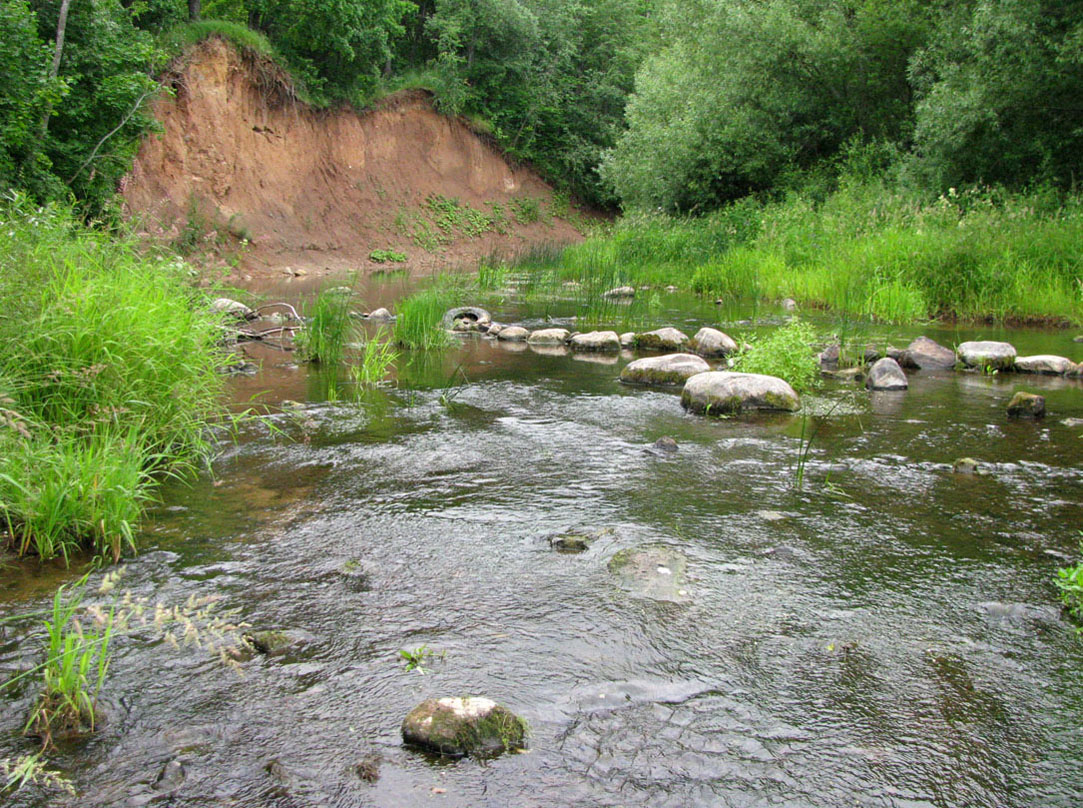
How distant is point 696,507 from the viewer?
194 inches

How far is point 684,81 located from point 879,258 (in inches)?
527

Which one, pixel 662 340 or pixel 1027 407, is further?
pixel 662 340

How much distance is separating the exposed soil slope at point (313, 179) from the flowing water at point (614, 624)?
16.3 metres

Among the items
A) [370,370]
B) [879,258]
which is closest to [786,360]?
[370,370]

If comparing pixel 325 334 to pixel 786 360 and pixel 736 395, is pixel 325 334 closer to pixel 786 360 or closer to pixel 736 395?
pixel 736 395

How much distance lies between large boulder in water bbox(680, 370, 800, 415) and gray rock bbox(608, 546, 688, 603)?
338cm

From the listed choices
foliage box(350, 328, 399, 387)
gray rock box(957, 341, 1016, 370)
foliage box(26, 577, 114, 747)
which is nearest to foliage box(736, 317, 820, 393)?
gray rock box(957, 341, 1016, 370)

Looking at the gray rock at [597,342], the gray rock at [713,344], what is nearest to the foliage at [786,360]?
the gray rock at [713,344]

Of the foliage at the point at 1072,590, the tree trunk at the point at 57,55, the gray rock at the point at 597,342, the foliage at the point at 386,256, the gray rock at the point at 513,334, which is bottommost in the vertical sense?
the foliage at the point at 386,256

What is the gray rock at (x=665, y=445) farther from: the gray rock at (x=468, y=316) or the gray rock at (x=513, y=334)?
the gray rock at (x=468, y=316)

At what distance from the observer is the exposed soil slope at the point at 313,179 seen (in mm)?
22781

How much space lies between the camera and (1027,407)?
7078 millimetres

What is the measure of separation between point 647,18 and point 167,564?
45503mm

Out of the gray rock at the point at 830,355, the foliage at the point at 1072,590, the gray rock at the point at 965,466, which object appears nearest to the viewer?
the foliage at the point at 1072,590
